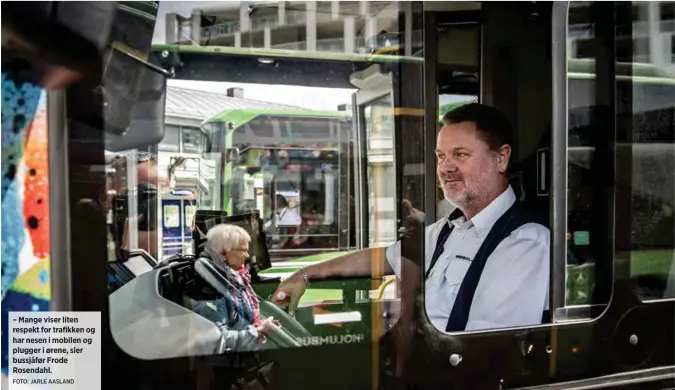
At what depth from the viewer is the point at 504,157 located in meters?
2.20

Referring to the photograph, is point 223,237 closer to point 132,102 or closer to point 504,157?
point 132,102

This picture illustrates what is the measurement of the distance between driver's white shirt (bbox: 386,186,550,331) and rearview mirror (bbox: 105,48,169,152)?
992mm

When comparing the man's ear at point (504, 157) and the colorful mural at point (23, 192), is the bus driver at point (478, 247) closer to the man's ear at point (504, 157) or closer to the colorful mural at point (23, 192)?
the man's ear at point (504, 157)

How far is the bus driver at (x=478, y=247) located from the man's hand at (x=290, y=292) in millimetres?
79

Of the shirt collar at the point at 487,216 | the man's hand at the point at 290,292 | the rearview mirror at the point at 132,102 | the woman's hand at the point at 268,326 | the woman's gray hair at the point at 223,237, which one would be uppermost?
the rearview mirror at the point at 132,102

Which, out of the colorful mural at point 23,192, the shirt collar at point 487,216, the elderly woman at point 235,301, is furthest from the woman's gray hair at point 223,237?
the shirt collar at point 487,216

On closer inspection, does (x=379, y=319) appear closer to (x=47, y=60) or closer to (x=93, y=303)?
(x=93, y=303)

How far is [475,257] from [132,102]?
142 cm

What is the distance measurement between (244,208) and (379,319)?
0.67 meters

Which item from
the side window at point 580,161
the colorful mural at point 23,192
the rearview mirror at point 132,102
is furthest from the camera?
the side window at point 580,161

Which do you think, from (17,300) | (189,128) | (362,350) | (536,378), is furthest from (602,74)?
(17,300)

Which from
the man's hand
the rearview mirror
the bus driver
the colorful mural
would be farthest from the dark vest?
the colorful mural

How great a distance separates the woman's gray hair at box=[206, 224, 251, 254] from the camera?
197cm

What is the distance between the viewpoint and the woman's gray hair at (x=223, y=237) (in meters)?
1.97
